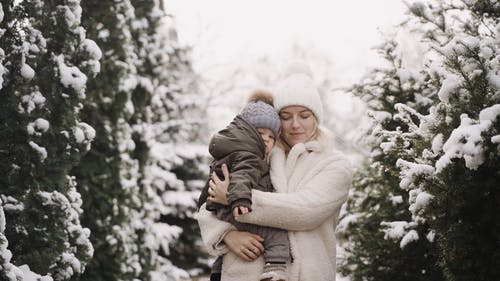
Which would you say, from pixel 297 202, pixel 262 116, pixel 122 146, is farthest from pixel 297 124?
pixel 122 146

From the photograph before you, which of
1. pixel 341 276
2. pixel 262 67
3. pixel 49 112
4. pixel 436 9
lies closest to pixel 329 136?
pixel 436 9

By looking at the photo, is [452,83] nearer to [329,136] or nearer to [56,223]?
[329,136]

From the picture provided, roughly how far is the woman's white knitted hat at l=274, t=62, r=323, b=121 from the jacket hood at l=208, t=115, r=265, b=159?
0.36 meters

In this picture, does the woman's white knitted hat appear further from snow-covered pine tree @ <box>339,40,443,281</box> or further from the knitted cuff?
the knitted cuff

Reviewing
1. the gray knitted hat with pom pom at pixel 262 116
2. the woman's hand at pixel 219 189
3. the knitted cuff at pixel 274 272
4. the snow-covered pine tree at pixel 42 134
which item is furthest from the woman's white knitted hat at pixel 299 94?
the snow-covered pine tree at pixel 42 134

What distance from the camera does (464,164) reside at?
7.97ft

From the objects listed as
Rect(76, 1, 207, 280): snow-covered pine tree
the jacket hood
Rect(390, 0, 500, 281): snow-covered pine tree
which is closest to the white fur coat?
the jacket hood

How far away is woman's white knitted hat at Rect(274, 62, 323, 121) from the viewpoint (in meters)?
3.51

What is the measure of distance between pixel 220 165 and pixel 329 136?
0.77 m

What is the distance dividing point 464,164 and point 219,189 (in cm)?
140

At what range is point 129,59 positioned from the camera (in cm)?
626

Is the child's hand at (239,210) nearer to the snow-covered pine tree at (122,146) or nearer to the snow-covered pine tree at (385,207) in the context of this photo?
the snow-covered pine tree at (385,207)

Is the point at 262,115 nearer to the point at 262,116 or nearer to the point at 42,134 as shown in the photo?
the point at 262,116

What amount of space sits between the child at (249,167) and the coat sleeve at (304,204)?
3.7 inches
